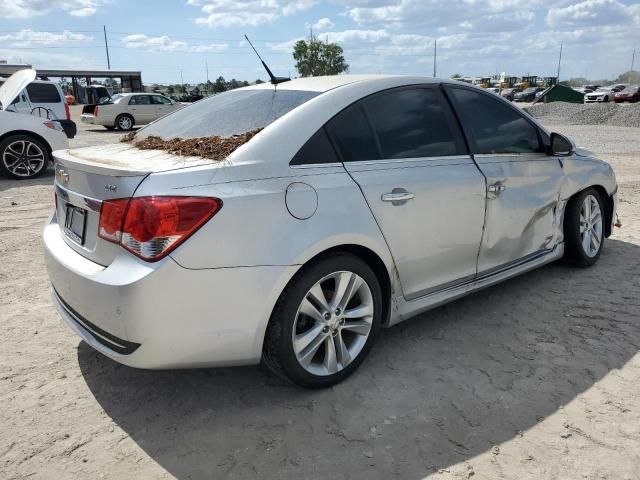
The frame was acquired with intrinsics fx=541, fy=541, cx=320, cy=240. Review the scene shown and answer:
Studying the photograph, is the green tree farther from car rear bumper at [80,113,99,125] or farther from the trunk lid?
the trunk lid

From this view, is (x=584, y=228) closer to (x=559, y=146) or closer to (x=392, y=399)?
(x=559, y=146)

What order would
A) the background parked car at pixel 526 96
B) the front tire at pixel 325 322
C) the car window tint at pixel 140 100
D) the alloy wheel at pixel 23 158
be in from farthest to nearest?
the background parked car at pixel 526 96
the car window tint at pixel 140 100
the alloy wheel at pixel 23 158
the front tire at pixel 325 322

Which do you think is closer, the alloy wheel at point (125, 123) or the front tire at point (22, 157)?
the front tire at point (22, 157)

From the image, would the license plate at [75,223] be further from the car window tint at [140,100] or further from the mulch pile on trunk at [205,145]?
the car window tint at [140,100]

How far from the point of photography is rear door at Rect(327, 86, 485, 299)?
9.66ft

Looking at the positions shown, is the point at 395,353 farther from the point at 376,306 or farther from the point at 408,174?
the point at 408,174

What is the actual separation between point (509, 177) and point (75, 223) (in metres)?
2.74

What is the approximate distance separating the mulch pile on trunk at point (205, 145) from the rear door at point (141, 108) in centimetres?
2164

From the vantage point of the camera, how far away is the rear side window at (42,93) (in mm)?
14023

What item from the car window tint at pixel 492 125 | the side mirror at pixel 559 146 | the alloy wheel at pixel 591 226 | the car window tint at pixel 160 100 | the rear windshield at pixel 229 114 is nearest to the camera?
the rear windshield at pixel 229 114

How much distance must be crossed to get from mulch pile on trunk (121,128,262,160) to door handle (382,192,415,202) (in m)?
0.76

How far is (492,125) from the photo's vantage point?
12.4 feet

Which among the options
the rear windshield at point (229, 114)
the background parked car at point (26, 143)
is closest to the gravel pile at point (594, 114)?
the background parked car at point (26, 143)

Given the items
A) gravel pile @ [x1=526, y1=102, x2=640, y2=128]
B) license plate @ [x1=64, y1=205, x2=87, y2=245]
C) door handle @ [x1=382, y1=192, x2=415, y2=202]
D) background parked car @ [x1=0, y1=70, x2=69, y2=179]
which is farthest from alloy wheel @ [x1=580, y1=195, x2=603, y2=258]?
gravel pile @ [x1=526, y1=102, x2=640, y2=128]
